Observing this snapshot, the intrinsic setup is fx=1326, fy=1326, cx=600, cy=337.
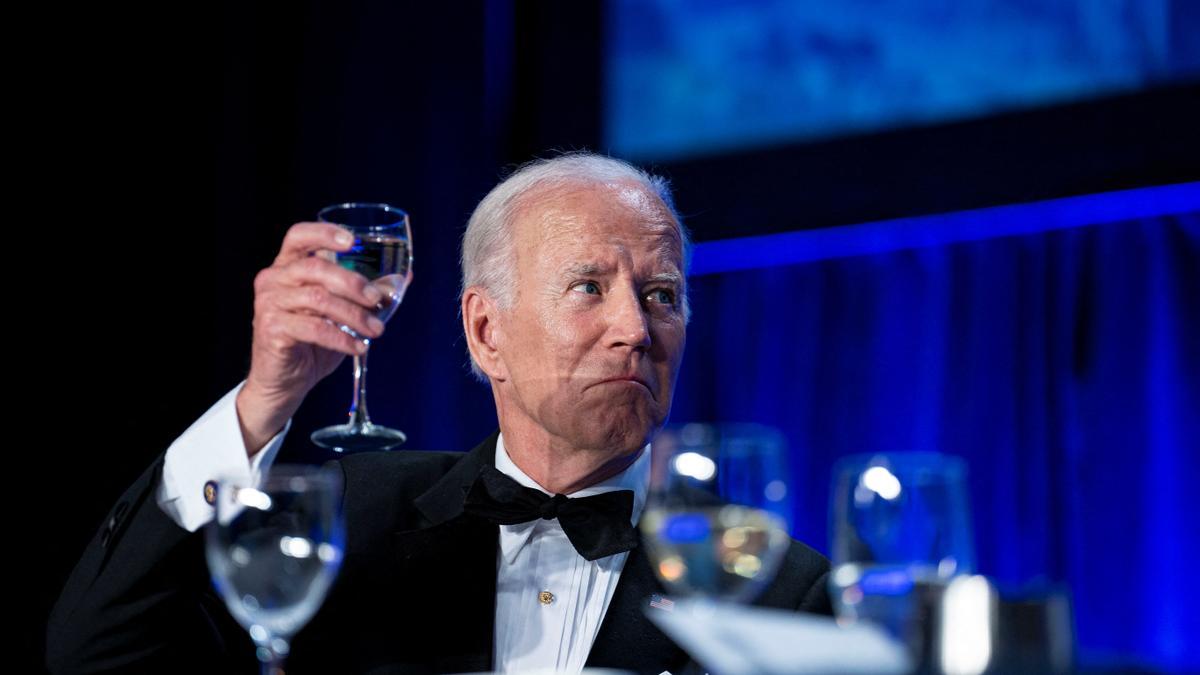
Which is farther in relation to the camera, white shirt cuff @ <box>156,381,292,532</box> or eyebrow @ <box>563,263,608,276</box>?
eyebrow @ <box>563,263,608,276</box>

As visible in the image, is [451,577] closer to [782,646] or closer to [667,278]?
[667,278]

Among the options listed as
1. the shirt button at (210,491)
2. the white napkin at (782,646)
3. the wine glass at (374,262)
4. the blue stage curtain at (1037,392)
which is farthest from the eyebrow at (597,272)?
the blue stage curtain at (1037,392)

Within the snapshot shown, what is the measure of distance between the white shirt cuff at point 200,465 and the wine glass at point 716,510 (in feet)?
2.88

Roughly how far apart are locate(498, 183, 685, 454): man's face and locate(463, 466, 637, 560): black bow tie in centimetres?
14

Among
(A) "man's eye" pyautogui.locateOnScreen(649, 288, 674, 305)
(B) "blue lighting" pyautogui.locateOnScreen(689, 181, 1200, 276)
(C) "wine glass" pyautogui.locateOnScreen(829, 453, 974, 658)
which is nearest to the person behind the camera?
(C) "wine glass" pyautogui.locateOnScreen(829, 453, 974, 658)

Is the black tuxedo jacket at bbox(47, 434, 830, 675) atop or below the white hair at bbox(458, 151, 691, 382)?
below

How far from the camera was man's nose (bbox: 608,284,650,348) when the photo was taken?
2.24 metres

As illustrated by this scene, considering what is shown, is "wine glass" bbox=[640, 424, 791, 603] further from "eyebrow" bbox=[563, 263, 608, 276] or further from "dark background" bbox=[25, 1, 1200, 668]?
"dark background" bbox=[25, 1, 1200, 668]

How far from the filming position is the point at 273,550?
1302 mm

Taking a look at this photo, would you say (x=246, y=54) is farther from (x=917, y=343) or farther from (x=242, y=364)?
(x=917, y=343)

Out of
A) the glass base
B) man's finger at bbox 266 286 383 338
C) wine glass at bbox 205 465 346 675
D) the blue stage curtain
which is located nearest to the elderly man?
man's finger at bbox 266 286 383 338

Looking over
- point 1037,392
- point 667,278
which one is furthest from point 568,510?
point 1037,392

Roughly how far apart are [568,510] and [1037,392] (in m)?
1.82

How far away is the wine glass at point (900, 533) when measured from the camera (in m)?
1.15
